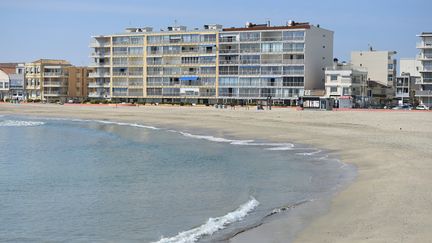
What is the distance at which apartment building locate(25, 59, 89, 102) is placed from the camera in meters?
128

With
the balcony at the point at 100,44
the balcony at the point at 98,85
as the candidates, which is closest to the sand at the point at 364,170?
the balcony at the point at 98,85

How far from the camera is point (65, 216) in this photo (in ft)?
59.3

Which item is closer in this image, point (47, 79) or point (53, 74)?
point (53, 74)

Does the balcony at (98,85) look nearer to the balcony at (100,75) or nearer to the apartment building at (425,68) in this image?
the balcony at (100,75)

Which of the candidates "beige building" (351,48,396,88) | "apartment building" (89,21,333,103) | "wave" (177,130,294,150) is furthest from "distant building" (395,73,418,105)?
"wave" (177,130,294,150)

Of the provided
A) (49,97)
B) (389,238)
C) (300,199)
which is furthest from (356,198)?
(49,97)

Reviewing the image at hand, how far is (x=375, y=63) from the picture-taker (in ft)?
367

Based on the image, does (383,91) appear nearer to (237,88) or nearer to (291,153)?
(237,88)

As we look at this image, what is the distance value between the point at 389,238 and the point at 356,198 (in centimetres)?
584

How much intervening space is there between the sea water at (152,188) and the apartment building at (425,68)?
56957 millimetres

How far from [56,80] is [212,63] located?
41.6 metres

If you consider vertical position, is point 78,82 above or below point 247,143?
above

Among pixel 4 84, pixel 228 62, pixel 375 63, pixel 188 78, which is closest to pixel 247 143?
pixel 228 62

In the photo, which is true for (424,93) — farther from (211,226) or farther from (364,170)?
(211,226)
